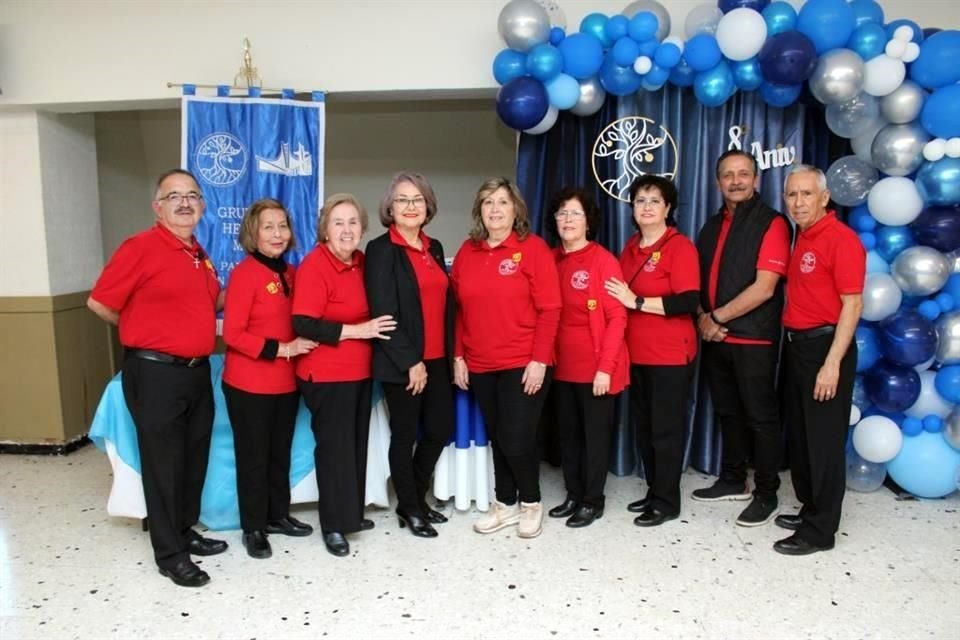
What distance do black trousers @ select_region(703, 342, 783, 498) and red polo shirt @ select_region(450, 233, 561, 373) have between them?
0.85m

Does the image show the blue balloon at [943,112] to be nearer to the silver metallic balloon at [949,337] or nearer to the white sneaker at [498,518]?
the silver metallic balloon at [949,337]

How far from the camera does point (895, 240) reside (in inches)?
126

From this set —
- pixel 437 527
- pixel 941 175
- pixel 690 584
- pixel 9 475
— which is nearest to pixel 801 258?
pixel 941 175

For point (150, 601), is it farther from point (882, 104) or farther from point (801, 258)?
point (882, 104)

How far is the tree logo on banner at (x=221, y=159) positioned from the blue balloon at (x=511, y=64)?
54.2 inches

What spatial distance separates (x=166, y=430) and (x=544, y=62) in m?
2.22

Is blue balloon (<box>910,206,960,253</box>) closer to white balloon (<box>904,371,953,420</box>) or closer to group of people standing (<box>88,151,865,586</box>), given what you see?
white balloon (<box>904,371,953,420</box>)

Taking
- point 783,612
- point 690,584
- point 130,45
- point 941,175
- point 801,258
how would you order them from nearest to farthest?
point 783,612 < point 690,584 < point 801,258 < point 941,175 < point 130,45

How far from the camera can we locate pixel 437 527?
123 inches

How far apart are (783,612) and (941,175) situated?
1.95m

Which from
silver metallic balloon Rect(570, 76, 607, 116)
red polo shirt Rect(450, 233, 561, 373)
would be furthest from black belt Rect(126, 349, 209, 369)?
silver metallic balloon Rect(570, 76, 607, 116)

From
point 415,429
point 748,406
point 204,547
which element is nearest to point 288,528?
point 204,547

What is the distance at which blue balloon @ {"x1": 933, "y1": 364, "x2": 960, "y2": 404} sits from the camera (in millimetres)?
3180

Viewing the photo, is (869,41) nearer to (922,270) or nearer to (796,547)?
(922,270)
